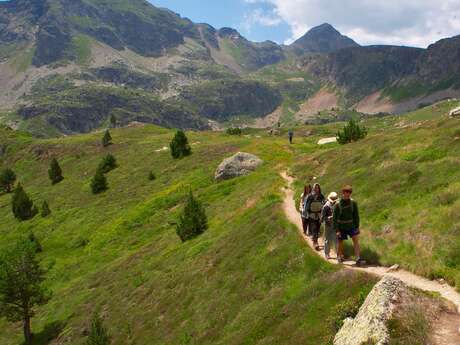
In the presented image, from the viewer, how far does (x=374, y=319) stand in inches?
469

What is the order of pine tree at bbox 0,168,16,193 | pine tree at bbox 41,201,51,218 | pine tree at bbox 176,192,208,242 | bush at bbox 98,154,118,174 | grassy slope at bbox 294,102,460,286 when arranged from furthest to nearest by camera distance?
pine tree at bbox 0,168,16,193
bush at bbox 98,154,118,174
pine tree at bbox 41,201,51,218
pine tree at bbox 176,192,208,242
grassy slope at bbox 294,102,460,286

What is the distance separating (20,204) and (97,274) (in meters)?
42.4

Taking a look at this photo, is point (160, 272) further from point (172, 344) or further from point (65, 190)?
point (65, 190)

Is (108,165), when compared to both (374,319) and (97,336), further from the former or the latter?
(374,319)

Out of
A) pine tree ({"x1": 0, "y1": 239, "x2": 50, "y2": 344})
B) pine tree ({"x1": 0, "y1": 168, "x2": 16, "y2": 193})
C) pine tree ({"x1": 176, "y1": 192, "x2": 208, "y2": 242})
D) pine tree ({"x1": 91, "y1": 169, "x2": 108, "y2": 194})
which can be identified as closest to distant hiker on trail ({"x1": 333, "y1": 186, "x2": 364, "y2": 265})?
pine tree ({"x1": 176, "y1": 192, "x2": 208, "y2": 242})

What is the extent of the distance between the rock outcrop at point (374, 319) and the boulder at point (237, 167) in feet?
161

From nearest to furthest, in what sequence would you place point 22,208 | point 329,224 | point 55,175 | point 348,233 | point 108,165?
point 348,233, point 329,224, point 22,208, point 108,165, point 55,175

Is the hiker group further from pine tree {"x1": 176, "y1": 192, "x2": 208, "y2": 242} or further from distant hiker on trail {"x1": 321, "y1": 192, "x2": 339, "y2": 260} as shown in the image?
pine tree {"x1": 176, "y1": 192, "x2": 208, "y2": 242}

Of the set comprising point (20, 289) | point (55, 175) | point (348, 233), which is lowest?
point (20, 289)

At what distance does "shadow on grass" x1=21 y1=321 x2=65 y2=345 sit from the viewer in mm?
38938

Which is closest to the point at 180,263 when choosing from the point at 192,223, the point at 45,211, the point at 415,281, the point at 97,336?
the point at 97,336


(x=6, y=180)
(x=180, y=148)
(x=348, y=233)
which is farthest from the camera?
(x=6, y=180)

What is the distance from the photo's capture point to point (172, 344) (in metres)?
23.6

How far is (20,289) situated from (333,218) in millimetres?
35060
